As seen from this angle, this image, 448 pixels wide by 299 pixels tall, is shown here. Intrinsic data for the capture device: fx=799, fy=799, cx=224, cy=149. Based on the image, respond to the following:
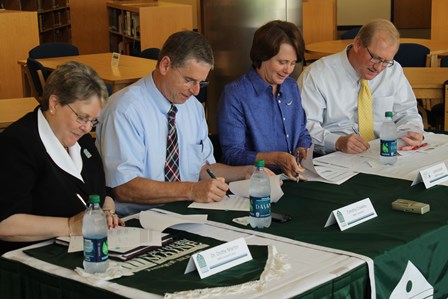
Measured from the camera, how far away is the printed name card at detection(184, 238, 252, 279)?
2.46 metres

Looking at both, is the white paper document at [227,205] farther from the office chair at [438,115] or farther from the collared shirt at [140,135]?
the office chair at [438,115]

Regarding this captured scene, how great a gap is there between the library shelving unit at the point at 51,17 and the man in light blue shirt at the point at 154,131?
9.38 meters

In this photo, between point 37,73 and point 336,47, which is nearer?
point 37,73

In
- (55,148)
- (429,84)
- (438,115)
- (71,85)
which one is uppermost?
(71,85)

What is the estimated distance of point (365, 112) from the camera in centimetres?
469

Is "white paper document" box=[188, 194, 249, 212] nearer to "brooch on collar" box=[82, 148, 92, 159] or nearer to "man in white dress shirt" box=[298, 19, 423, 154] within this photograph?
"brooch on collar" box=[82, 148, 92, 159]

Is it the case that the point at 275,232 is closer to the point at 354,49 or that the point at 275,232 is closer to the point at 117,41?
the point at 354,49

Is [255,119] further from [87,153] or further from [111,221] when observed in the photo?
[111,221]

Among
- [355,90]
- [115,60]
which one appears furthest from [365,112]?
[115,60]

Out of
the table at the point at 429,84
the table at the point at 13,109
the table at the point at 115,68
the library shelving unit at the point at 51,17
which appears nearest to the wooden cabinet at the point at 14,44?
the table at the point at 115,68

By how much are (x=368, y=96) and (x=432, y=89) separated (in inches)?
82.2

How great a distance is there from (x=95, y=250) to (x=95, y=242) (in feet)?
0.08

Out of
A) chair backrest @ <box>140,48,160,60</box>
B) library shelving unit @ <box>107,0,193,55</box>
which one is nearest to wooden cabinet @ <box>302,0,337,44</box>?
library shelving unit @ <box>107,0,193,55</box>

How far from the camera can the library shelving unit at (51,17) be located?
12.7m
